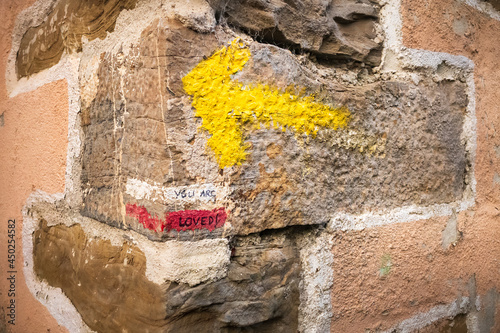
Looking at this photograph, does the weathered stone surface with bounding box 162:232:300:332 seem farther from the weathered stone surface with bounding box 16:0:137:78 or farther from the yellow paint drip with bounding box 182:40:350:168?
the weathered stone surface with bounding box 16:0:137:78

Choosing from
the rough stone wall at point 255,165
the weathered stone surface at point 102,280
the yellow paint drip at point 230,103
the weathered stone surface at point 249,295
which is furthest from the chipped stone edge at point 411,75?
the weathered stone surface at point 102,280

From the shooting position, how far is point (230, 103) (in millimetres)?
631

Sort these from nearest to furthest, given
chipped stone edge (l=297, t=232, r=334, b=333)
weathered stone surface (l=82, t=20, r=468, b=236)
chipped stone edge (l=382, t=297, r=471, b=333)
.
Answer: weathered stone surface (l=82, t=20, r=468, b=236)
chipped stone edge (l=297, t=232, r=334, b=333)
chipped stone edge (l=382, t=297, r=471, b=333)

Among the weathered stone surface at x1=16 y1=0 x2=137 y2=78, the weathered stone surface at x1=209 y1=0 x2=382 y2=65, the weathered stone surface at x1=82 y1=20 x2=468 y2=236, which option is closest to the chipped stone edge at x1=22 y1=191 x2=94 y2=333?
the weathered stone surface at x1=82 y1=20 x2=468 y2=236

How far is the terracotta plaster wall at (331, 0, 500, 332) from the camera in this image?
0.80 metres

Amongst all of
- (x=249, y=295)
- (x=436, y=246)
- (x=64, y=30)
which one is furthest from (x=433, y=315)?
(x=64, y=30)

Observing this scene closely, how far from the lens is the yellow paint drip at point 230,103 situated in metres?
0.61

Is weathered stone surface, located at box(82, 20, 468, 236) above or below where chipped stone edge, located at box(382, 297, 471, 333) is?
above

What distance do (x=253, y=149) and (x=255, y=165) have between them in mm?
27

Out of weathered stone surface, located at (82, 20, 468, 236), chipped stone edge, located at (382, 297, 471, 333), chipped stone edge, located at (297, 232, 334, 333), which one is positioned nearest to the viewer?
weathered stone surface, located at (82, 20, 468, 236)

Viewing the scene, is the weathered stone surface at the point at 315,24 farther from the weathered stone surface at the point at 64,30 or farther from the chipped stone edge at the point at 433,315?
the chipped stone edge at the point at 433,315

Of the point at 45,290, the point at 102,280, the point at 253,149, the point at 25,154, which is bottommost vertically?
the point at 45,290

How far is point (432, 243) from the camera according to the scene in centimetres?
92

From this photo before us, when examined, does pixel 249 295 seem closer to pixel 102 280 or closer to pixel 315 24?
pixel 102 280
